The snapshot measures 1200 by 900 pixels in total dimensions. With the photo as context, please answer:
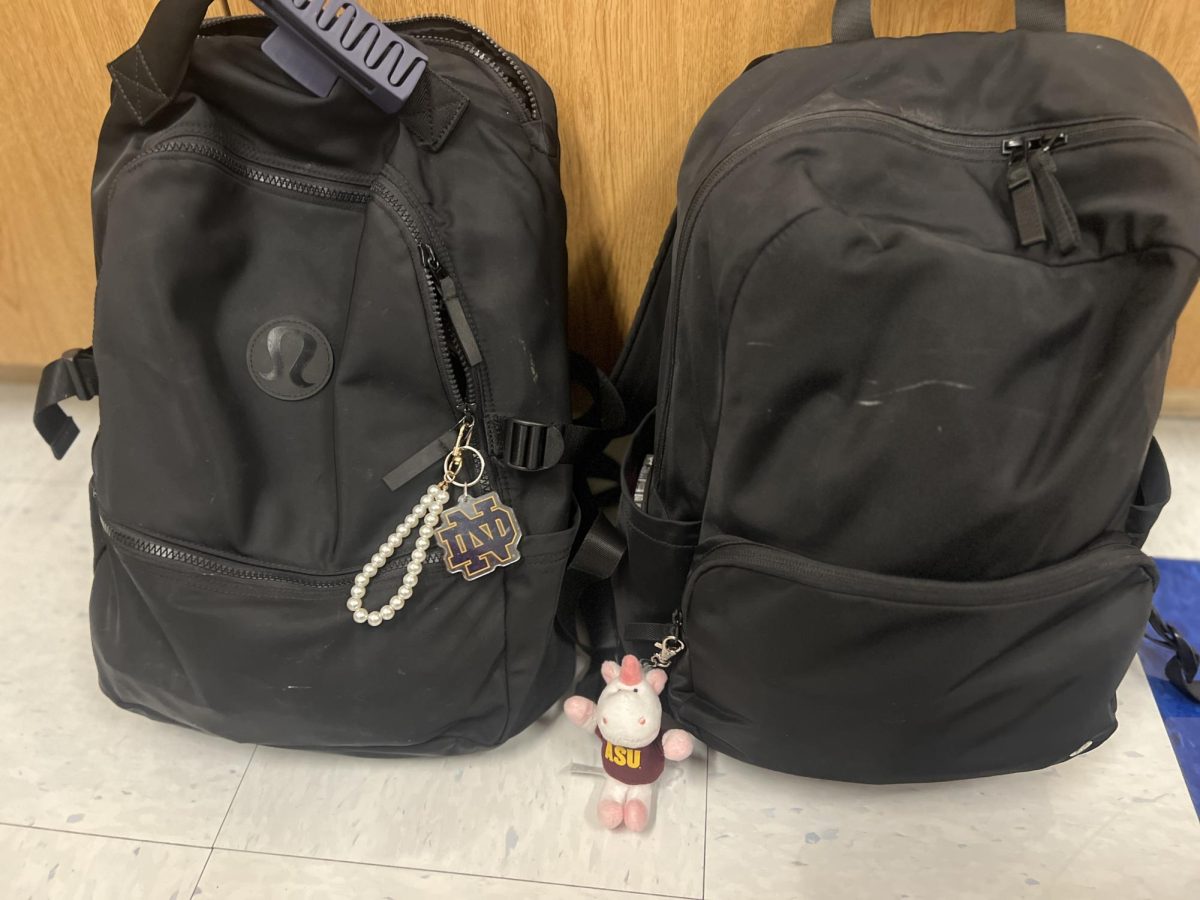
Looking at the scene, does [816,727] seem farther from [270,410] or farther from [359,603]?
[270,410]

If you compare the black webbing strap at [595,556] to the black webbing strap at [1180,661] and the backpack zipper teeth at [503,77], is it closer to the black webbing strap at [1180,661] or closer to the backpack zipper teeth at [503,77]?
the backpack zipper teeth at [503,77]

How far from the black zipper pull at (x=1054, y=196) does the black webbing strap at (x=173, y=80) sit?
38cm

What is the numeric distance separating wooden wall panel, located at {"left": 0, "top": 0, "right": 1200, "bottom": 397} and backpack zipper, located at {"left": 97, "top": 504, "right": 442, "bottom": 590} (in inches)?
13.9

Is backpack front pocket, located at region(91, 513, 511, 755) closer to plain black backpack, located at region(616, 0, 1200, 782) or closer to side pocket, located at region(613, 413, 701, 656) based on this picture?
side pocket, located at region(613, 413, 701, 656)

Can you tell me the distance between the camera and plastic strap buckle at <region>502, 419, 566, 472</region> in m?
0.67

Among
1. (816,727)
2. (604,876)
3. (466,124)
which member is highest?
(466,124)

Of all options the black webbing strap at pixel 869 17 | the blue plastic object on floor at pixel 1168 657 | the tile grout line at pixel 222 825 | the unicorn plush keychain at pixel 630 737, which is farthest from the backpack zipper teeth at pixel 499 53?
the blue plastic object on floor at pixel 1168 657

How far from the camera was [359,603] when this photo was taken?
0.67 metres

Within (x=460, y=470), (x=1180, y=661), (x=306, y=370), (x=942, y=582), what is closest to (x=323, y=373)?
(x=306, y=370)

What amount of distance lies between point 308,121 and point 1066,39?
51 cm

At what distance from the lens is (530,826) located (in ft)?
2.42

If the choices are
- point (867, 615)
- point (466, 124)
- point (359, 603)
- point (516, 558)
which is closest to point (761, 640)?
point (867, 615)

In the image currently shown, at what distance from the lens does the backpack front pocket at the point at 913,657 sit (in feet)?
1.99

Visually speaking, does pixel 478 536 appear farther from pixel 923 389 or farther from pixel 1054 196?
pixel 1054 196
